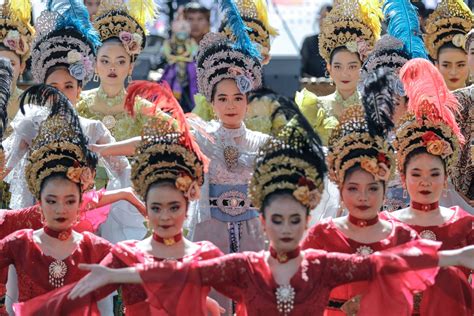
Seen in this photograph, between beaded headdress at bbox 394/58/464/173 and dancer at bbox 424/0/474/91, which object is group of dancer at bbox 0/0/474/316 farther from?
dancer at bbox 424/0/474/91

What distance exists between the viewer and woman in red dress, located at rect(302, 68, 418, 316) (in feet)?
21.8

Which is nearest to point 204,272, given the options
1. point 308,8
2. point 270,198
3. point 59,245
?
point 270,198

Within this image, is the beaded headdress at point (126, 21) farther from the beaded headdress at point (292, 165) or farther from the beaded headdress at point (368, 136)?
the beaded headdress at point (292, 165)

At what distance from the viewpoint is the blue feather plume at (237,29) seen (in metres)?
7.96

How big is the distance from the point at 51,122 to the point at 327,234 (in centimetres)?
141

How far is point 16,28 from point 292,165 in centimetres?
331

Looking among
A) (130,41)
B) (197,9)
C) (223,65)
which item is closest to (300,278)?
(223,65)

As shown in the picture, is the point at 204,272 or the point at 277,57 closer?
the point at 204,272

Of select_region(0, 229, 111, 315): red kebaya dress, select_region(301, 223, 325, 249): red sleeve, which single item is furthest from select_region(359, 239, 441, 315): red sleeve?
select_region(0, 229, 111, 315): red kebaya dress

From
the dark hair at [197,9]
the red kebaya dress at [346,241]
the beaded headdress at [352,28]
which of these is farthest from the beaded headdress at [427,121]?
the dark hair at [197,9]

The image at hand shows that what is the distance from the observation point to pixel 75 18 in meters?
8.58

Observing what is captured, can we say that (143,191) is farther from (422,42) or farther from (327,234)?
(422,42)

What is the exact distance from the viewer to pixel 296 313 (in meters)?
6.16

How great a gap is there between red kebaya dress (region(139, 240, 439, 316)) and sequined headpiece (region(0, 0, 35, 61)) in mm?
3144
